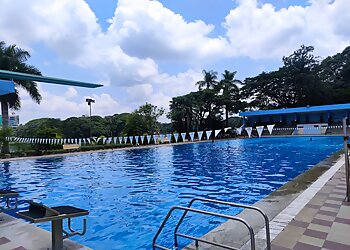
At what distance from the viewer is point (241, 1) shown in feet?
41.9

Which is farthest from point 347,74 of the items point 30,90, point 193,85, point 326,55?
point 30,90

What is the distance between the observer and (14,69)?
19.8 m

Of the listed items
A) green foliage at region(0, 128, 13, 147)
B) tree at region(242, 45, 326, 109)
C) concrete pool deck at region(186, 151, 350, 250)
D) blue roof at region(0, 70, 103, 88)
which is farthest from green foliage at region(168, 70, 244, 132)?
blue roof at region(0, 70, 103, 88)

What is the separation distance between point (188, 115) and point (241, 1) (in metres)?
24.3

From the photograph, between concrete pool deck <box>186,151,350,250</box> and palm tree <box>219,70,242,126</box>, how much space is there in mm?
33668

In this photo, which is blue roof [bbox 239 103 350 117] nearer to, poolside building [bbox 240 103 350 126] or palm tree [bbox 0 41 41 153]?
poolside building [bbox 240 103 350 126]

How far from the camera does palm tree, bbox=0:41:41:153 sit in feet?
63.5

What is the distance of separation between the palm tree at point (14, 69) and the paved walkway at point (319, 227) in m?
20.7

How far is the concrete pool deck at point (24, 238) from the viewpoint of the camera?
318 centimetres

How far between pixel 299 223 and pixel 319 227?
27 cm

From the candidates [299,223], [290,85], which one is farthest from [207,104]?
[299,223]

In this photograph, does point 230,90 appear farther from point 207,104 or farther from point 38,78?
point 38,78

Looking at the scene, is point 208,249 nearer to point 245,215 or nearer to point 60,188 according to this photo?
point 245,215

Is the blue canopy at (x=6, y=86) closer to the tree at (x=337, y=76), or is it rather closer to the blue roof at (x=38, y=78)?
the blue roof at (x=38, y=78)
